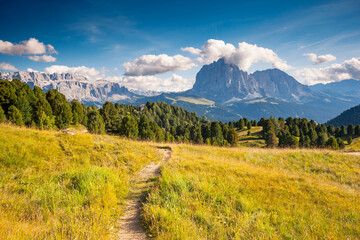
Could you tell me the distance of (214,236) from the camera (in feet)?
Answer: 14.7

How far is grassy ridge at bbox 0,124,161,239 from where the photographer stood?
13.8 feet

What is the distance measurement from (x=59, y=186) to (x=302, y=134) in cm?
11873

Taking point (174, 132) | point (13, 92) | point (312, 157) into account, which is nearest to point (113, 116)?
point (13, 92)

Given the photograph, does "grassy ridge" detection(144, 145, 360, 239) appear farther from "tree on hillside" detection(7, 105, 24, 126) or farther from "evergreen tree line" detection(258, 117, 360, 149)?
"evergreen tree line" detection(258, 117, 360, 149)

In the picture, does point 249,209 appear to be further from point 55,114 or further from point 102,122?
point 102,122

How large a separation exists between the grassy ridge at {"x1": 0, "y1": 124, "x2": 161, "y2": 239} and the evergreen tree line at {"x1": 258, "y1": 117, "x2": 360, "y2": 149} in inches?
3105

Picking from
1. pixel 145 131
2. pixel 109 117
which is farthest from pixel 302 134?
pixel 109 117

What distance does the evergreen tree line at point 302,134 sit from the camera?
2921 inches

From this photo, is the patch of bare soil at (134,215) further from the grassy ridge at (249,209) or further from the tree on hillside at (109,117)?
the tree on hillside at (109,117)

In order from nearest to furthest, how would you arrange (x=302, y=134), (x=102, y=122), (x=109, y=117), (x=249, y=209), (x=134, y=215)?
(x=134, y=215), (x=249, y=209), (x=102, y=122), (x=109, y=117), (x=302, y=134)

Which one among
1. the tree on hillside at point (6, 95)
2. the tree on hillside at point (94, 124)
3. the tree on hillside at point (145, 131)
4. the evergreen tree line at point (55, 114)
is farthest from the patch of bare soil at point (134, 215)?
the tree on hillside at point (145, 131)

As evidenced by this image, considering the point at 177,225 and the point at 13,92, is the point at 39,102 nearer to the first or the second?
the point at 13,92

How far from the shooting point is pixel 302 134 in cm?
9550

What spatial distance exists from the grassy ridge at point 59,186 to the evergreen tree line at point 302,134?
78856 millimetres
